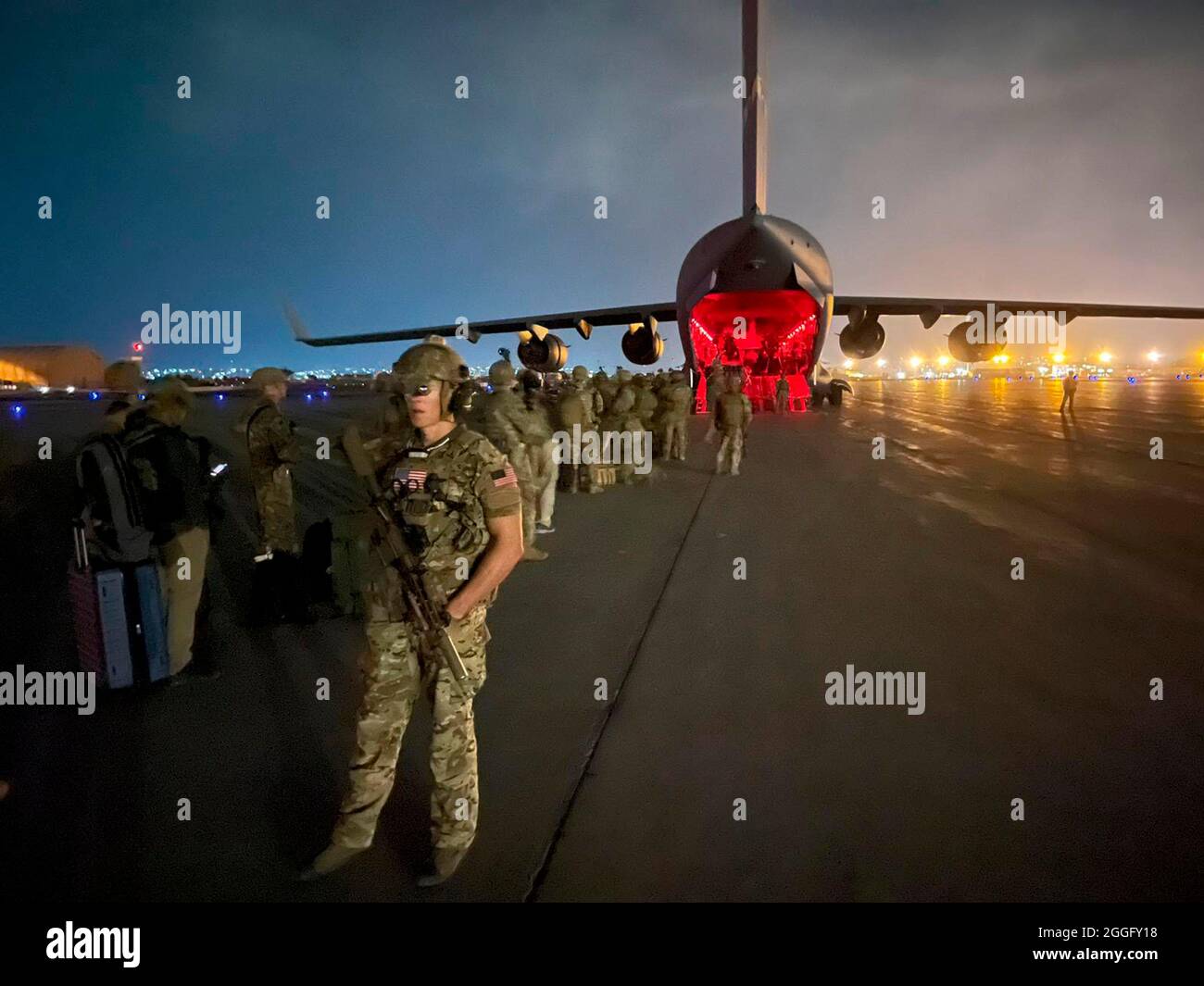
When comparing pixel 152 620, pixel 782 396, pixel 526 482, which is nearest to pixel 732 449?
pixel 526 482

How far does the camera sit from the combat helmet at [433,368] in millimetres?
2408

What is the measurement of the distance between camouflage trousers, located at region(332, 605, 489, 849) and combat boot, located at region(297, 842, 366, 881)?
27 mm

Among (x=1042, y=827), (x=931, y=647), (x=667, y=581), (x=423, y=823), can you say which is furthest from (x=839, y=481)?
(x=423, y=823)

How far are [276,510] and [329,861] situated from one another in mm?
3297

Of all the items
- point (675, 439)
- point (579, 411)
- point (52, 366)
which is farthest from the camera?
point (52, 366)

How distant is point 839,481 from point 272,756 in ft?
29.4

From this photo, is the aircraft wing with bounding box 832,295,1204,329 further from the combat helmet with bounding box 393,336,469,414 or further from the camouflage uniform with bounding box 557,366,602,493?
the combat helmet with bounding box 393,336,469,414

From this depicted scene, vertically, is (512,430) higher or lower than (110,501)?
higher

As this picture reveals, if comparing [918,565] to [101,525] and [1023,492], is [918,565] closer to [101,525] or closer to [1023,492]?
[1023,492]

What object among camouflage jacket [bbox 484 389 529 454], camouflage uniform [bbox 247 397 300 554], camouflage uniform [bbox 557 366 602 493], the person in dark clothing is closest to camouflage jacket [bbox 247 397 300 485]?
camouflage uniform [bbox 247 397 300 554]

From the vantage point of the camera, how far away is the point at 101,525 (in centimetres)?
365

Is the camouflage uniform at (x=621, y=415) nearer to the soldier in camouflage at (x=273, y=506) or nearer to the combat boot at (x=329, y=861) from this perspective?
the soldier in camouflage at (x=273, y=506)

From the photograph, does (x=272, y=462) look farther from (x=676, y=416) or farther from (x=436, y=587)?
(x=676, y=416)

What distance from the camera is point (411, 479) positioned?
2.45 metres
